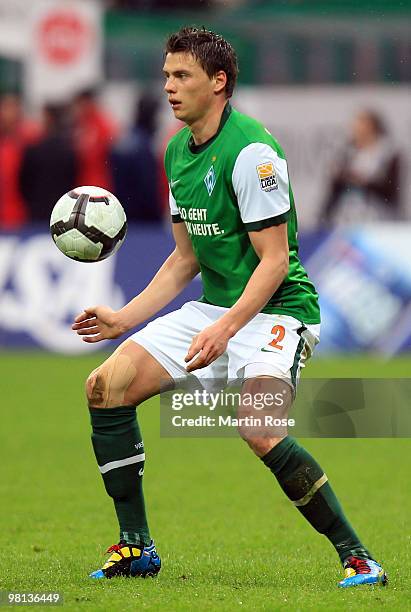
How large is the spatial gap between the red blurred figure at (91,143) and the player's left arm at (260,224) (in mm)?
11259

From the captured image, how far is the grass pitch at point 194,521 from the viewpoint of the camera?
17.7 ft

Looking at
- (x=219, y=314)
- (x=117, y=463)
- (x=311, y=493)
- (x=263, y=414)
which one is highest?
(x=219, y=314)

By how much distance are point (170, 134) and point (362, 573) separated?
12567mm

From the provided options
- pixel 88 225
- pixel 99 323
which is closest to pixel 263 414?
pixel 99 323

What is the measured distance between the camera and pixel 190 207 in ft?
19.0

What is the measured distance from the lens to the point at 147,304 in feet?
19.8

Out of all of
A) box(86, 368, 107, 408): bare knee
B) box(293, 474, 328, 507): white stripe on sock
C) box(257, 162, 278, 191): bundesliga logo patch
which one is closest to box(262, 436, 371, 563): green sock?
box(293, 474, 328, 507): white stripe on sock

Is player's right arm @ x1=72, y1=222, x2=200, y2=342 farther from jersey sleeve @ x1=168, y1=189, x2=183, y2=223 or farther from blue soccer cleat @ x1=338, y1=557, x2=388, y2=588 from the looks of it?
blue soccer cleat @ x1=338, y1=557, x2=388, y2=588

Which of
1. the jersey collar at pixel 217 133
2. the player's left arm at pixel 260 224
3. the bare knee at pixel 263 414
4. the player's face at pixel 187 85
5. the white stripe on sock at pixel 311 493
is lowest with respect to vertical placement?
the white stripe on sock at pixel 311 493

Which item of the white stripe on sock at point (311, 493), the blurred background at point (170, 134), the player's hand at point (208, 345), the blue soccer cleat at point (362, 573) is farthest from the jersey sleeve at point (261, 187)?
the blurred background at point (170, 134)

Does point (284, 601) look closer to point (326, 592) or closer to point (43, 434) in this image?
point (326, 592)

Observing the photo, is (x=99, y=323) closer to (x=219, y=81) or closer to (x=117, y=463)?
(x=117, y=463)

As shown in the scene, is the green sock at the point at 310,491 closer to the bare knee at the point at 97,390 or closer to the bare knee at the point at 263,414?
the bare knee at the point at 263,414

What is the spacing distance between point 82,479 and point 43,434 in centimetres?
186
